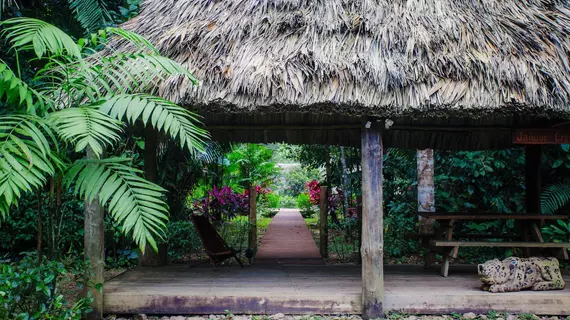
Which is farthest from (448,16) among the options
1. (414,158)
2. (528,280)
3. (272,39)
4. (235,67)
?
(414,158)

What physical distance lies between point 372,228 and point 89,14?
451cm

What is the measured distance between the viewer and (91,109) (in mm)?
2779

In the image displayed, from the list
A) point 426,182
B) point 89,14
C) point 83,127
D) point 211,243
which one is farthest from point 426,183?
point 89,14

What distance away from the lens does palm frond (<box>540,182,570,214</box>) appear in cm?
645

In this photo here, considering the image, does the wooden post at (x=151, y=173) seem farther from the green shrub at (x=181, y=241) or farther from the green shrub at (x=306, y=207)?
the green shrub at (x=306, y=207)

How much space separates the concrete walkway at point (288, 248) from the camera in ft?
20.0

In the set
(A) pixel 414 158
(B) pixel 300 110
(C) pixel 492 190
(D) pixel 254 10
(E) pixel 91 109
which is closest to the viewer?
(E) pixel 91 109

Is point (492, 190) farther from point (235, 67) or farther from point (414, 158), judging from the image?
point (235, 67)

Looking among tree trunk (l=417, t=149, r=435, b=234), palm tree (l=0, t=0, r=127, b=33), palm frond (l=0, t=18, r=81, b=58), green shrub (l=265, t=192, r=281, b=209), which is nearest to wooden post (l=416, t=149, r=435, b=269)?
tree trunk (l=417, t=149, r=435, b=234)

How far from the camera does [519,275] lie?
13.7 ft

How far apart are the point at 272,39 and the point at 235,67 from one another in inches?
21.2

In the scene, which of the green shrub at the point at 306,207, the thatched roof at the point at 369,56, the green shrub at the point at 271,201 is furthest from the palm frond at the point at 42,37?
the green shrub at the point at 271,201

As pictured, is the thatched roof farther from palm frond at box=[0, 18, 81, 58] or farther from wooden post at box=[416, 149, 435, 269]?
wooden post at box=[416, 149, 435, 269]

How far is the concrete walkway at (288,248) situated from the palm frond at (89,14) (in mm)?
3748
